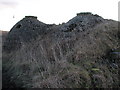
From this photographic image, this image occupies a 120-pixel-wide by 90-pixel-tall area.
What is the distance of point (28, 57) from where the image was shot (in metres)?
9.53

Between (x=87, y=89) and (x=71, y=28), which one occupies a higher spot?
(x=71, y=28)

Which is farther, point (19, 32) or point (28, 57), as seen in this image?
point (19, 32)

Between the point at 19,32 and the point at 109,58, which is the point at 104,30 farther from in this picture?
the point at 19,32

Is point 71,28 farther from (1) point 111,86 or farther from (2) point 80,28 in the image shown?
(1) point 111,86

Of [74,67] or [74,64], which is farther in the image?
[74,64]

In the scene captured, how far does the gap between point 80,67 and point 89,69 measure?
289 millimetres

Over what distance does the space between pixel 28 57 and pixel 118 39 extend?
4022 millimetres

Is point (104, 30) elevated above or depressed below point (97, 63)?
above

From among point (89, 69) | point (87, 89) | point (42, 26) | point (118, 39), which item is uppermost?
point (42, 26)

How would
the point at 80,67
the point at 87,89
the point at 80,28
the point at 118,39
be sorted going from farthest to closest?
the point at 80,28
the point at 118,39
the point at 80,67
the point at 87,89

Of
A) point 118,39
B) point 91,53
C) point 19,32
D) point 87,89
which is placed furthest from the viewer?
point 19,32

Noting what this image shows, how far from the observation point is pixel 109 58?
784 centimetres

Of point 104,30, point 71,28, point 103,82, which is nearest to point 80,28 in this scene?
point 71,28

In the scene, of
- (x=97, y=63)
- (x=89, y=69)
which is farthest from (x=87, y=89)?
(x=97, y=63)
